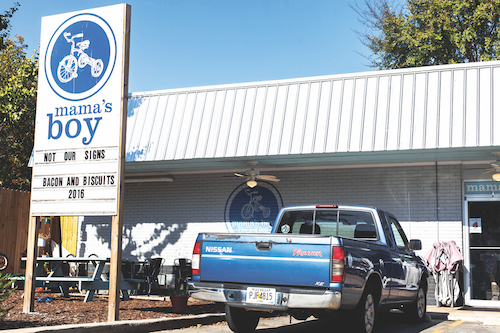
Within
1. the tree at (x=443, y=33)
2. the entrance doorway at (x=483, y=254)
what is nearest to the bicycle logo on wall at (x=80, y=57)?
the entrance doorway at (x=483, y=254)

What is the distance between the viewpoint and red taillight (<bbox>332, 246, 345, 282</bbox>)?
6512 mm

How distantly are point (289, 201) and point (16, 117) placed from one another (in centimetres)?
1156

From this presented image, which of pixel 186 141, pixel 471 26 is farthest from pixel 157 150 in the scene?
pixel 471 26

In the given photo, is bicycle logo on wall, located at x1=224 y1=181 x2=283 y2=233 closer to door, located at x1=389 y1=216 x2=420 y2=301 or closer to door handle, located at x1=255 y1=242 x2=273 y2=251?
door, located at x1=389 y1=216 x2=420 y2=301

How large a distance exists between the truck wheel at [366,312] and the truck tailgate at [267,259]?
0.88 m

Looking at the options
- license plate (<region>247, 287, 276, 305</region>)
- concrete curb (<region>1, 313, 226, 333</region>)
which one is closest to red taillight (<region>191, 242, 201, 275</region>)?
license plate (<region>247, 287, 276, 305</region>)

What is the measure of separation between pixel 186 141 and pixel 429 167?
243 inches

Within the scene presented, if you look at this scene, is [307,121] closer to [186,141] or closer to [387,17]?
[186,141]

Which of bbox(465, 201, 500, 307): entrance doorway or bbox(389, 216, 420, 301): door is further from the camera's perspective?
bbox(465, 201, 500, 307): entrance doorway

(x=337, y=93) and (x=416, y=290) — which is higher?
(x=337, y=93)

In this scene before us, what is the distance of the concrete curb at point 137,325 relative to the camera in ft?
22.3

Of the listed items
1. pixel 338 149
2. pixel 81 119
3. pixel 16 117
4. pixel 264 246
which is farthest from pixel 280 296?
pixel 16 117

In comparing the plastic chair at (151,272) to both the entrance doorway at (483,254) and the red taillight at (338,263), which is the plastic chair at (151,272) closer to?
the red taillight at (338,263)

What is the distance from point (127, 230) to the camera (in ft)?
54.9
